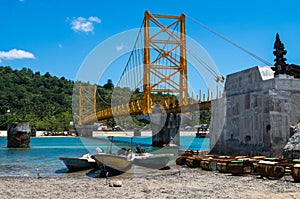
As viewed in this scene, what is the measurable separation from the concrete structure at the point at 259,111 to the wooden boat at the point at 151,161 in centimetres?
547

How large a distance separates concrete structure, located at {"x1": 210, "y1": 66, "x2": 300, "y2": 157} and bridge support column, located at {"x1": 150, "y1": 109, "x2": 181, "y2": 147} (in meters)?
29.7

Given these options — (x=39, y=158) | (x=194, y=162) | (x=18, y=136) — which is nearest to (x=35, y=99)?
(x=18, y=136)

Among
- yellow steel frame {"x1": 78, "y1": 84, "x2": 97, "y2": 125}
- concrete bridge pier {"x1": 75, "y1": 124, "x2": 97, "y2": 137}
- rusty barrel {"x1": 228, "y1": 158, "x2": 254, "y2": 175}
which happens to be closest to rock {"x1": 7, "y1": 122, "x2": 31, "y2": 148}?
rusty barrel {"x1": 228, "y1": 158, "x2": 254, "y2": 175}

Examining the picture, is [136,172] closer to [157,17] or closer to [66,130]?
[157,17]

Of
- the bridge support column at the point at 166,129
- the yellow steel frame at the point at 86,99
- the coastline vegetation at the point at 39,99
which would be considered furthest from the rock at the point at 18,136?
the yellow steel frame at the point at 86,99

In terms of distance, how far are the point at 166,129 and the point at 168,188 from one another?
47.8 metres

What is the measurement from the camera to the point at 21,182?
19.6 meters

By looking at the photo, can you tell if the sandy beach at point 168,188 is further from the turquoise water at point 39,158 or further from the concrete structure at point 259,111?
the turquoise water at point 39,158

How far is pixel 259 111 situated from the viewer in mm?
24766

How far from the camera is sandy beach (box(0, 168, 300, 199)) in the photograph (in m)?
14.5

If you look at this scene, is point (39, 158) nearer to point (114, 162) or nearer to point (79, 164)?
point (79, 164)

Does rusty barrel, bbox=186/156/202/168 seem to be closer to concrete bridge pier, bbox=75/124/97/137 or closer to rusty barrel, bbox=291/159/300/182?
rusty barrel, bbox=291/159/300/182

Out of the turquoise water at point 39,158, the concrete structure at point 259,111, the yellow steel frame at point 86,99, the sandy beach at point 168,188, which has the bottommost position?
the turquoise water at point 39,158

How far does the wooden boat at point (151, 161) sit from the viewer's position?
24.2 metres
